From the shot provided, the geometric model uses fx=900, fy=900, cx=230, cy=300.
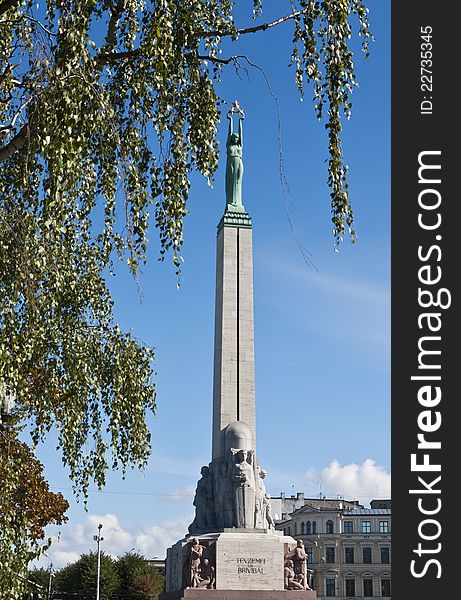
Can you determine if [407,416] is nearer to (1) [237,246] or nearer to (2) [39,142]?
(2) [39,142]

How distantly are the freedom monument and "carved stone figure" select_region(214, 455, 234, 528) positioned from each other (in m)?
0.03

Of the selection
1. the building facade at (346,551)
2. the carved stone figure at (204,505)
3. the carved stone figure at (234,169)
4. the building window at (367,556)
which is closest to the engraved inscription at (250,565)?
the carved stone figure at (204,505)

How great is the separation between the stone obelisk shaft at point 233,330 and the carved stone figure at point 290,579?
4477 mm

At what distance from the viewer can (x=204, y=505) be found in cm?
2984

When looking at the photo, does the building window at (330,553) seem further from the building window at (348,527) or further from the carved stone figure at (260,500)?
the carved stone figure at (260,500)

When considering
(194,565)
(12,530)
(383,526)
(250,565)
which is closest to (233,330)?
(250,565)

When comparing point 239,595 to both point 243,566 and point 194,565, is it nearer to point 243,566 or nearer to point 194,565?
point 243,566

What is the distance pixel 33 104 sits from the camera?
342 inches

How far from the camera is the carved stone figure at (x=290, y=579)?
28.5m

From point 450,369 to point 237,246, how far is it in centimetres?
2557

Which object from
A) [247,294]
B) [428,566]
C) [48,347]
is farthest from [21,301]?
[247,294]

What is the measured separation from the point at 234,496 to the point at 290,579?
313 centimetres

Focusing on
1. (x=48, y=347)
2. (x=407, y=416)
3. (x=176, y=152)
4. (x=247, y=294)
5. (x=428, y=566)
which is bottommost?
(x=428, y=566)

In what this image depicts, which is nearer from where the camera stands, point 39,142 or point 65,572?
point 39,142
